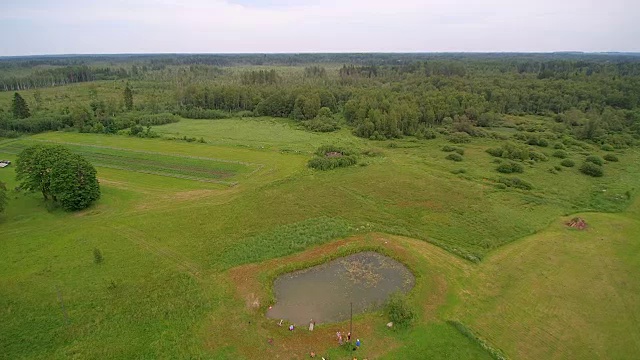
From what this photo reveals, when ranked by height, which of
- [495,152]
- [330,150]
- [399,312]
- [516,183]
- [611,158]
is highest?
[330,150]

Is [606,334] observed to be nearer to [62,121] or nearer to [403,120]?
[403,120]

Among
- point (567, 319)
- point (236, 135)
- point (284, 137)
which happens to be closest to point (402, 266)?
point (567, 319)

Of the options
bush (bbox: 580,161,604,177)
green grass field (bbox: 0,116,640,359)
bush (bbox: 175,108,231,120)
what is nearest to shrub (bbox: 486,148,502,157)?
green grass field (bbox: 0,116,640,359)

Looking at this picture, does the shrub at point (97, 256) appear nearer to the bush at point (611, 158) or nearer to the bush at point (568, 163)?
the bush at point (568, 163)

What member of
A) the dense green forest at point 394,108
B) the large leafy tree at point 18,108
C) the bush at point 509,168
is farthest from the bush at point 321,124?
the large leafy tree at point 18,108

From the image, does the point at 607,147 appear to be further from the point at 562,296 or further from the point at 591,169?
the point at 562,296

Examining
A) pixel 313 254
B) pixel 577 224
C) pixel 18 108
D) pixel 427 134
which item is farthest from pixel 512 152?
pixel 18 108
